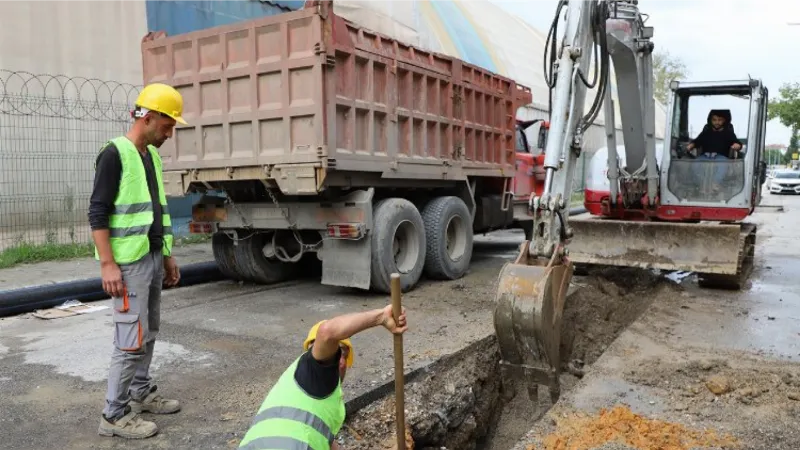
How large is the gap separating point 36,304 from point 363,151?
3.79 meters

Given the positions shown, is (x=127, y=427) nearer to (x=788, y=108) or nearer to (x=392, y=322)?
(x=392, y=322)

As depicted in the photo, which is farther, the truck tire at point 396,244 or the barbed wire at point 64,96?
the barbed wire at point 64,96

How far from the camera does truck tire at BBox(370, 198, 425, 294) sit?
6816 millimetres

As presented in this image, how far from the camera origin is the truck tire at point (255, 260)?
7.78 m

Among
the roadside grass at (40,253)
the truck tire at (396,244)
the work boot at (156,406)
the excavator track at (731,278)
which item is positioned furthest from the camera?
the roadside grass at (40,253)

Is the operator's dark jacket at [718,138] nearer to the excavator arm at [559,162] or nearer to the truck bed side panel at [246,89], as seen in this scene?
the excavator arm at [559,162]

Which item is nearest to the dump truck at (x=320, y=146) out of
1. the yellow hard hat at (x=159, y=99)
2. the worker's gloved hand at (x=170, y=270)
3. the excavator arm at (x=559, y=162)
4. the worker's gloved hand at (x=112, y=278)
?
the excavator arm at (x=559, y=162)

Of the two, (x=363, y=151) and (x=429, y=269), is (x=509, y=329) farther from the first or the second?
(x=429, y=269)

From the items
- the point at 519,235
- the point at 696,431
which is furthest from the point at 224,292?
the point at 519,235

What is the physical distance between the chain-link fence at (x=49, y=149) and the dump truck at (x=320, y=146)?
347 centimetres

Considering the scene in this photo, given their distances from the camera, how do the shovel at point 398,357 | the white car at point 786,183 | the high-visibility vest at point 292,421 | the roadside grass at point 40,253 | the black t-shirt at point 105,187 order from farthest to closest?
the white car at point 786,183
the roadside grass at point 40,253
the black t-shirt at point 105,187
the shovel at point 398,357
the high-visibility vest at point 292,421

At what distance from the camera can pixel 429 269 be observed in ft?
26.4

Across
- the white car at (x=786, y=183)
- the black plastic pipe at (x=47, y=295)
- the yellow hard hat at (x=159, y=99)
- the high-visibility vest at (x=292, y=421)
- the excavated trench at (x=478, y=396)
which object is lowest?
the excavated trench at (x=478, y=396)

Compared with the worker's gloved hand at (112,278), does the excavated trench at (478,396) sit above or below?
below
